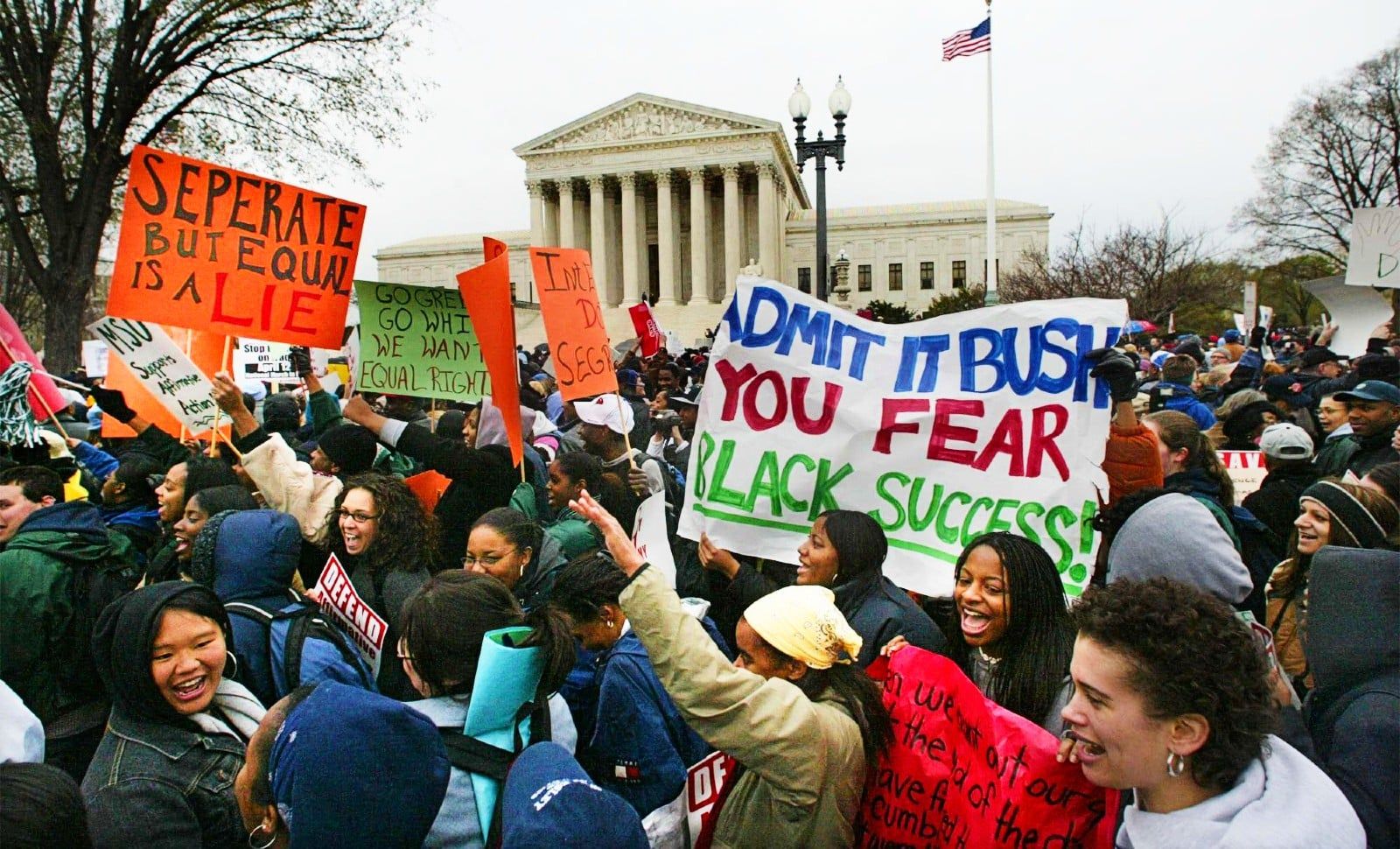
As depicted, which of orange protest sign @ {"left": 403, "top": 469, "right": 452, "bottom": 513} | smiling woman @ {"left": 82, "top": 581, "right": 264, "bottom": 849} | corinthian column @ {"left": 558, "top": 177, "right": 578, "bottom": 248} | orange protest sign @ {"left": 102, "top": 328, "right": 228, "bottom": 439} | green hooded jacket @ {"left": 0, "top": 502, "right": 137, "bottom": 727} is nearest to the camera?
smiling woman @ {"left": 82, "top": 581, "right": 264, "bottom": 849}

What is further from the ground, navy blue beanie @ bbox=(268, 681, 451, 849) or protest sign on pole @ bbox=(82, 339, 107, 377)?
protest sign on pole @ bbox=(82, 339, 107, 377)

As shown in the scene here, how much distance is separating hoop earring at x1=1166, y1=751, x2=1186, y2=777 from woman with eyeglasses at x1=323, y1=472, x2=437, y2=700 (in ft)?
8.18

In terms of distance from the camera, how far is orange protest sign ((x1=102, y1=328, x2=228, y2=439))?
6078 millimetres

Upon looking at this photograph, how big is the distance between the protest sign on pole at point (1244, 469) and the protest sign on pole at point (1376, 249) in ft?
7.91

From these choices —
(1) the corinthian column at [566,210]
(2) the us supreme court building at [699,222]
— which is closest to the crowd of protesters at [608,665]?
(2) the us supreme court building at [699,222]

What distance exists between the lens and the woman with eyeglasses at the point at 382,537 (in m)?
3.38

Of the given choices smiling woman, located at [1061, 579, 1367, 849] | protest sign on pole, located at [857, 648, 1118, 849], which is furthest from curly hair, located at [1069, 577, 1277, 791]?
protest sign on pole, located at [857, 648, 1118, 849]

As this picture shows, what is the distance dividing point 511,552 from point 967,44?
22.0 metres

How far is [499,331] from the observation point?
4.22 metres

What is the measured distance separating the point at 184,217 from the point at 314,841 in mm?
3837

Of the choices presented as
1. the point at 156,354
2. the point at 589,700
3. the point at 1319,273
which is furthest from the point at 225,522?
the point at 1319,273

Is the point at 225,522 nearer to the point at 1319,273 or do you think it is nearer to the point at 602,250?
the point at 1319,273

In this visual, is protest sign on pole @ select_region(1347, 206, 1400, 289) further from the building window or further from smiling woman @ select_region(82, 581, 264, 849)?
the building window

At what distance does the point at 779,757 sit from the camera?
2.01 m
